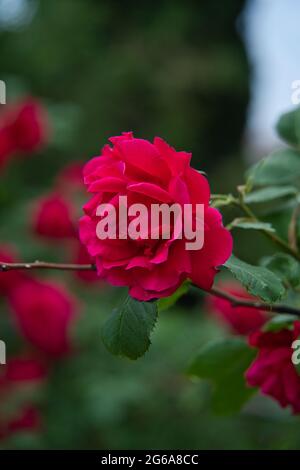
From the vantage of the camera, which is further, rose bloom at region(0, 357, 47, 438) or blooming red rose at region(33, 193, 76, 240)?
blooming red rose at region(33, 193, 76, 240)

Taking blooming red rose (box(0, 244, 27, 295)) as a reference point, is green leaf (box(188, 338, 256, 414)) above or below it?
below

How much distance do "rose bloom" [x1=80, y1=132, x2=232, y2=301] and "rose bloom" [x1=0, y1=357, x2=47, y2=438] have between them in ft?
3.27

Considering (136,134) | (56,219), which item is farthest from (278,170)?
(136,134)

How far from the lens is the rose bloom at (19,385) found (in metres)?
1.40

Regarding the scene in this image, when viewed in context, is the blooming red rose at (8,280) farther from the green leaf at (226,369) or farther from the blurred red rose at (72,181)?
the green leaf at (226,369)

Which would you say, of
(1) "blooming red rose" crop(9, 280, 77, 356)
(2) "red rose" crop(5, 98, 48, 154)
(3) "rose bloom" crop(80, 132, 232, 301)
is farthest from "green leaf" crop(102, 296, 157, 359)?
(2) "red rose" crop(5, 98, 48, 154)

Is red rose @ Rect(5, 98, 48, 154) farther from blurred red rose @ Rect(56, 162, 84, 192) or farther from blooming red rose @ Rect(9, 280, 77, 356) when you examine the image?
blooming red rose @ Rect(9, 280, 77, 356)

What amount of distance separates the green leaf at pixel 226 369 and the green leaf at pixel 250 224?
0.15 m

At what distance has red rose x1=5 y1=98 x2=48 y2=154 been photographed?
1.73 metres

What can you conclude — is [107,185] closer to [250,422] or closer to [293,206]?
[293,206]

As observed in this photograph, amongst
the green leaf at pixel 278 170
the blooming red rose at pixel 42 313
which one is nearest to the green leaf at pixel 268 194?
the green leaf at pixel 278 170

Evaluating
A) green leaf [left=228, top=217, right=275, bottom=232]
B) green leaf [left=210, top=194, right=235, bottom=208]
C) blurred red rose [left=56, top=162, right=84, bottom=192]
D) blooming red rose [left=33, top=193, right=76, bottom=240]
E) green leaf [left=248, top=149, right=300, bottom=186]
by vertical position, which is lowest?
green leaf [left=228, top=217, right=275, bottom=232]

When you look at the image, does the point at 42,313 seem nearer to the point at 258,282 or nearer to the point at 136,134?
the point at 258,282

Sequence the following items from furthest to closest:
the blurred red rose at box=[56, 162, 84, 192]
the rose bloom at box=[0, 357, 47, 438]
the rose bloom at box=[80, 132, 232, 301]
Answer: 1. the blurred red rose at box=[56, 162, 84, 192]
2. the rose bloom at box=[0, 357, 47, 438]
3. the rose bloom at box=[80, 132, 232, 301]
